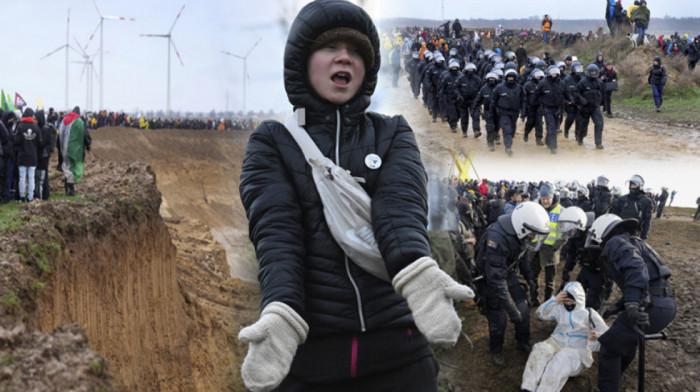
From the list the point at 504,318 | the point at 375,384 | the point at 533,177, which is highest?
the point at 375,384

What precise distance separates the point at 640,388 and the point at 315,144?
698cm

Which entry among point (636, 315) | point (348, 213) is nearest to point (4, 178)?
point (636, 315)

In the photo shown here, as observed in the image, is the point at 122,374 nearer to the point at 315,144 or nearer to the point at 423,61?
the point at 315,144

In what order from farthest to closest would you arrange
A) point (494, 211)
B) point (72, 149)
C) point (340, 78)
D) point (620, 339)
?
point (72, 149) → point (494, 211) → point (620, 339) → point (340, 78)

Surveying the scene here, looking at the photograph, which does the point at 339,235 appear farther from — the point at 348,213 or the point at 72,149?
the point at 72,149

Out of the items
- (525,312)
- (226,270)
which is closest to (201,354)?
(525,312)

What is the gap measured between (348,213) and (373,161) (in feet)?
0.80

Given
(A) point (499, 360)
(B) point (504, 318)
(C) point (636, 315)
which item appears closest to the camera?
(C) point (636, 315)

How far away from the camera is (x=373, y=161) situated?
103 inches

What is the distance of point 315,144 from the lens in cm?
263

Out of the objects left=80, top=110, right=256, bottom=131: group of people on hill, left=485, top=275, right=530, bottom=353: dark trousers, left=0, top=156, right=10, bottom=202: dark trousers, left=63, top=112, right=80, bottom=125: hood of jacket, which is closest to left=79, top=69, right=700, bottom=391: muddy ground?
left=485, top=275, right=530, bottom=353: dark trousers

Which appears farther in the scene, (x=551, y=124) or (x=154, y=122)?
(x=154, y=122)

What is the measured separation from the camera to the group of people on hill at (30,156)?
1469 centimetres

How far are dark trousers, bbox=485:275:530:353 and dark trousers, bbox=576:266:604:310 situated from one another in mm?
1156
